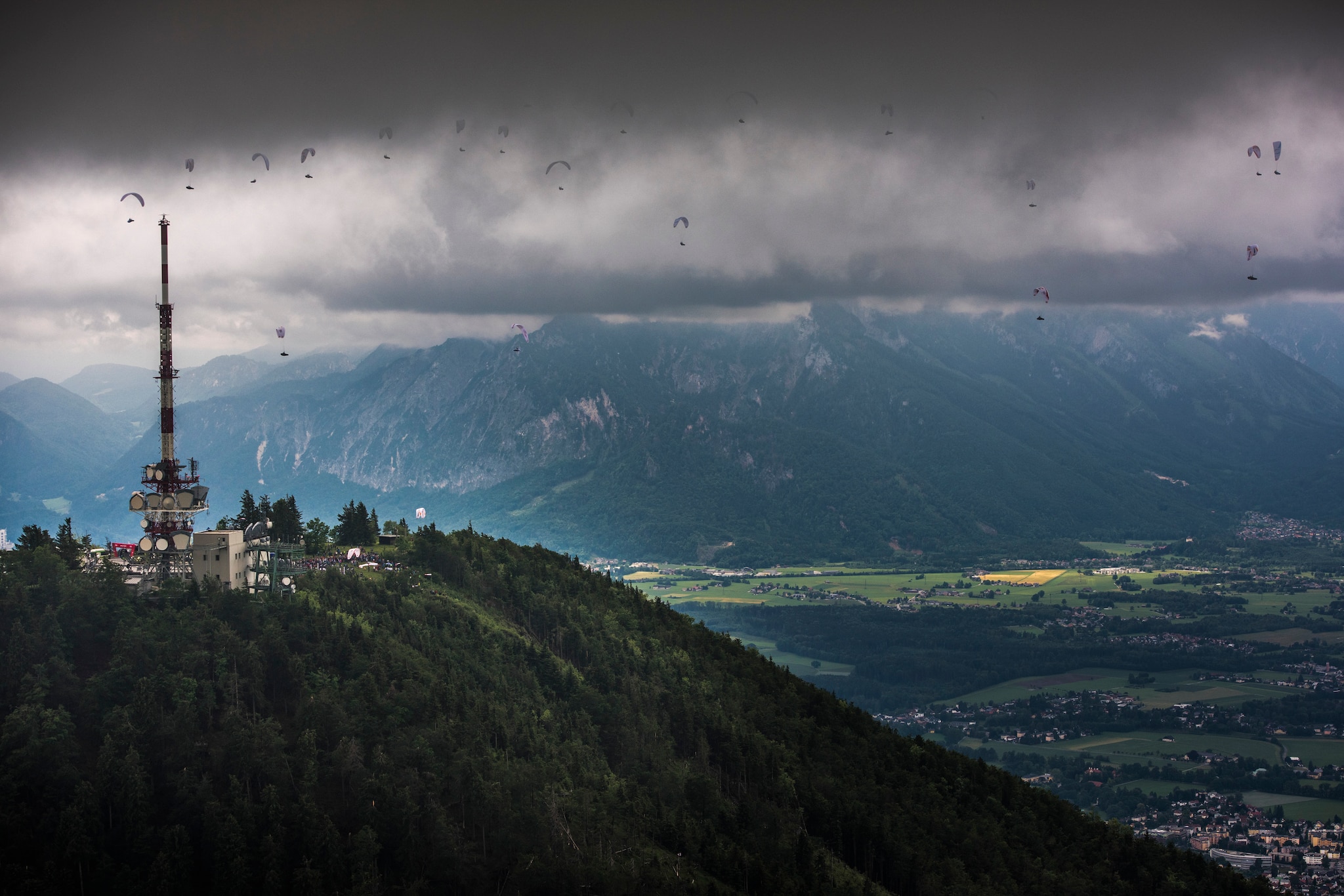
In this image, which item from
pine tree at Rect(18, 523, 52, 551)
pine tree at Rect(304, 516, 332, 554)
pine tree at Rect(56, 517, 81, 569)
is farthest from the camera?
pine tree at Rect(304, 516, 332, 554)

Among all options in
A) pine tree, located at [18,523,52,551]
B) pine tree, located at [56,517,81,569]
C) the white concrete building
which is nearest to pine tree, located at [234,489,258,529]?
the white concrete building

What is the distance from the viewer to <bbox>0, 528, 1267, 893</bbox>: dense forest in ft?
340

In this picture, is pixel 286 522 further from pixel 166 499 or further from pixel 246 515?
pixel 166 499

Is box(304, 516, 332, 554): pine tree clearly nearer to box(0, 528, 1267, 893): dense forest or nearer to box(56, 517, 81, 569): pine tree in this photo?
box(0, 528, 1267, 893): dense forest

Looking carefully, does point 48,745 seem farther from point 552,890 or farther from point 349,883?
point 552,890

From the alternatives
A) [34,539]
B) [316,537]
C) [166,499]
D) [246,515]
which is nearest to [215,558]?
[166,499]

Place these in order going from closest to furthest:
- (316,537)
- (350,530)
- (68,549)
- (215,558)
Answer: (215,558), (68,549), (316,537), (350,530)

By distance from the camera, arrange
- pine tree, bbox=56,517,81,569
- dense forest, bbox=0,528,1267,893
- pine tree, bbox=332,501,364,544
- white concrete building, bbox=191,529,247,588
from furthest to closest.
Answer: pine tree, bbox=332,501,364,544 → pine tree, bbox=56,517,81,569 → white concrete building, bbox=191,529,247,588 → dense forest, bbox=0,528,1267,893

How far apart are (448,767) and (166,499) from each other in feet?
164

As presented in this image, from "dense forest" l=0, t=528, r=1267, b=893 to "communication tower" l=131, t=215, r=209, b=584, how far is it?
20.6ft

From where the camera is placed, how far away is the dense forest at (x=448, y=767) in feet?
340

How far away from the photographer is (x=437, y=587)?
170 metres

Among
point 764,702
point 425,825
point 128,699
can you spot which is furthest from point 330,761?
point 764,702

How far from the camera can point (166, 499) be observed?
Answer: 141m
